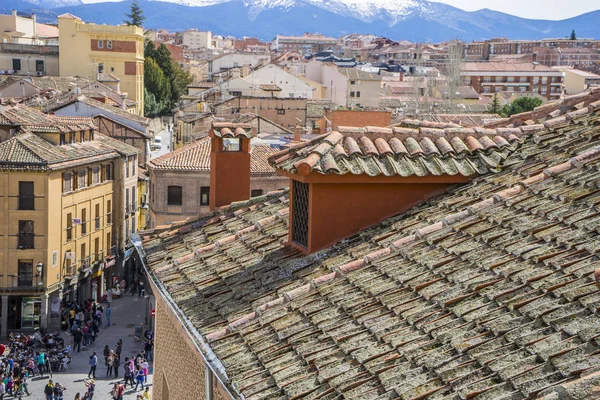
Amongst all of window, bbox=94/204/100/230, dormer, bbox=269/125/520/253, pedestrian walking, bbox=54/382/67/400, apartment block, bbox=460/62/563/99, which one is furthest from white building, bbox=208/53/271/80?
dormer, bbox=269/125/520/253

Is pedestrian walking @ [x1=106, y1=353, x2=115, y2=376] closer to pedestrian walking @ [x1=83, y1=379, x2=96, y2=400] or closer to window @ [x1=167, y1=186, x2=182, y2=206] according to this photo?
pedestrian walking @ [x1=83, y1=379, x2=96, y2=400]

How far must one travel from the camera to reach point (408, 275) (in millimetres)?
7547

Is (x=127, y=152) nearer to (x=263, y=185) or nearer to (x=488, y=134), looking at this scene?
(x=263, y=185)

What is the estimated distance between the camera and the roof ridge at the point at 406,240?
817cm

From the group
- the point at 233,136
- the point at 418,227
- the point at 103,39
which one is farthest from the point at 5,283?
the point at 103,39

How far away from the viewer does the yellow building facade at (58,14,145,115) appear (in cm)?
9069

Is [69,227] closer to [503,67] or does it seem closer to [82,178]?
[82,178]

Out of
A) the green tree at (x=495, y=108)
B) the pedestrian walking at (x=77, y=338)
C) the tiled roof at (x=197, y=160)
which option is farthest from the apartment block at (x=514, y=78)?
the pedestrian walking at (x=77, y=338)

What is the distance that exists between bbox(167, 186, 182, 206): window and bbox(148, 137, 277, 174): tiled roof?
92 centimetres

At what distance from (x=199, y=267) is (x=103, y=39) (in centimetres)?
8426

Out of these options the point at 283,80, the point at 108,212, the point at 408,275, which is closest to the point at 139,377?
the point at 108,212

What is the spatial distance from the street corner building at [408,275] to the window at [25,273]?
3119 centimetres

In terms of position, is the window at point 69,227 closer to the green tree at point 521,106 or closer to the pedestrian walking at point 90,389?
the pedestrian walking at point 90,389

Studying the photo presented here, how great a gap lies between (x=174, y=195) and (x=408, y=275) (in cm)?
3832
